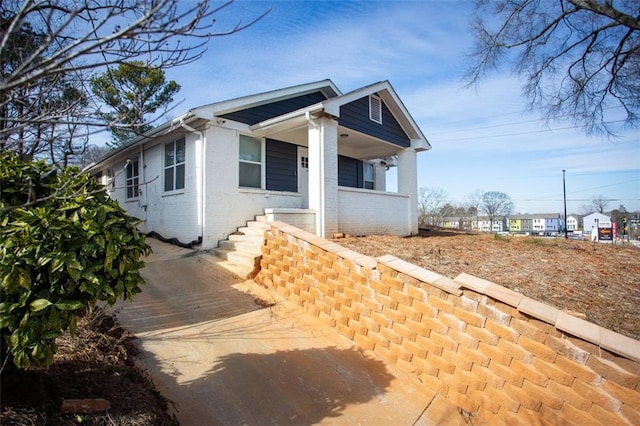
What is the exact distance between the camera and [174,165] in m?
8.66

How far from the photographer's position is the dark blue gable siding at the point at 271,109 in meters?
8.22

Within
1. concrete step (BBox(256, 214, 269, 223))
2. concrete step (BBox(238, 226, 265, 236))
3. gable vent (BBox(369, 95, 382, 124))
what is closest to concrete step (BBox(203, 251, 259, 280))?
concrete step (BBox(238, 226, 265, 236))

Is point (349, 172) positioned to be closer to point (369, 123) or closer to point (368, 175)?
point (368, 175)

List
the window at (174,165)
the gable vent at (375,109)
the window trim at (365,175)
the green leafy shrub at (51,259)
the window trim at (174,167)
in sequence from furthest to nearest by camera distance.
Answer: the window trim at (365,175) < the gable vent at (375,109) < the window at (174,165) < the window trim at (174,167) < the green leafy shrub at (51,259)

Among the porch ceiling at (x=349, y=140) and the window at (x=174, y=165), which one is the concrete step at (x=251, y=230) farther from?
the porch ceiling at (x=349, y=140)

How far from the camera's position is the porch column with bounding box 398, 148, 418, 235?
10828 mm

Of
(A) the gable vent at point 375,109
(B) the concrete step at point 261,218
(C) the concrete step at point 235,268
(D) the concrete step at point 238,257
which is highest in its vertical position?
(A) the gable vent at point 375,109

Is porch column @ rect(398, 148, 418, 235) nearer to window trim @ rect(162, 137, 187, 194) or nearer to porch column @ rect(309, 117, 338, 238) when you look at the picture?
porch column @ rect(309, 117, 338, 238)

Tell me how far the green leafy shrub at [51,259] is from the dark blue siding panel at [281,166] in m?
6.69

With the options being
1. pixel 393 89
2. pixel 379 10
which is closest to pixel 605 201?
pixel 393 89

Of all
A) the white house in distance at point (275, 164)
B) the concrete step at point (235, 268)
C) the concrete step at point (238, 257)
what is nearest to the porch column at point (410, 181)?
the white house in distance at point (275, 164)

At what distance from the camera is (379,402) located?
3029 millimetres

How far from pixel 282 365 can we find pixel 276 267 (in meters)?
2.15

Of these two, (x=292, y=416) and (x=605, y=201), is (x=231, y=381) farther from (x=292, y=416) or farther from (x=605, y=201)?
(x=605, y=201)
